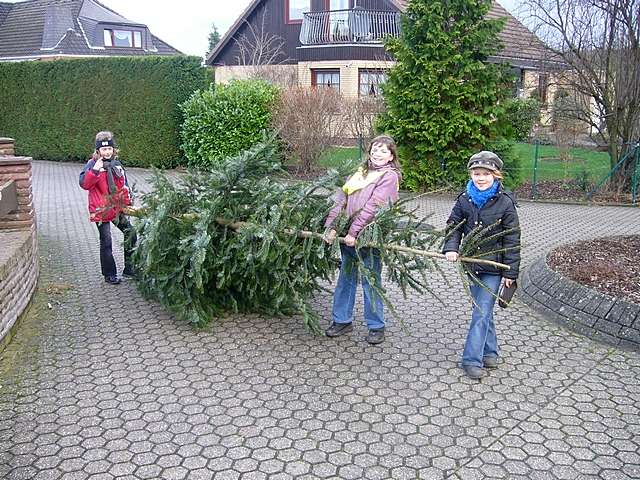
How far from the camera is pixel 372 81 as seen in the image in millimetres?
19469

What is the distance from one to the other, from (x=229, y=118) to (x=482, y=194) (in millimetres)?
12012

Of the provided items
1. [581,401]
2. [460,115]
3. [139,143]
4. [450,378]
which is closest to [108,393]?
[450,378]

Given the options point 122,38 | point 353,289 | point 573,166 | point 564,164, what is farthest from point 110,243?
point 122,38

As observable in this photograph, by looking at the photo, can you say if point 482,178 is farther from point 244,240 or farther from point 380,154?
point 244,240

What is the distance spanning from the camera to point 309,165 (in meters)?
16.1

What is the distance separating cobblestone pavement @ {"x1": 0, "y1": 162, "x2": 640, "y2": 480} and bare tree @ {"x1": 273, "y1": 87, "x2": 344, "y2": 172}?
31.6 ft

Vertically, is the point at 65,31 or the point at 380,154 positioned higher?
the point at 65,31

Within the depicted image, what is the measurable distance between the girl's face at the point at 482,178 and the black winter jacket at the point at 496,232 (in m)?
0.10

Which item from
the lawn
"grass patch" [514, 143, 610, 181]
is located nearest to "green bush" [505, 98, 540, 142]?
the lawn

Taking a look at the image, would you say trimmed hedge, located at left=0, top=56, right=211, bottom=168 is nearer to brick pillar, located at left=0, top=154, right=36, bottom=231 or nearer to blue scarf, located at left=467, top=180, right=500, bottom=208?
brick pillar, located at left=0, top=154, right=36, bottom=231

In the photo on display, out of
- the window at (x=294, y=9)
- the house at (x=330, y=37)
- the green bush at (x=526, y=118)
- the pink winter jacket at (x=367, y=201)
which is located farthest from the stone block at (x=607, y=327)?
the window at (x=294, y=9)

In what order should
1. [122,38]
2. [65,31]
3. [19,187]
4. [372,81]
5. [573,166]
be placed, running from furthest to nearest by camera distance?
[122,38] → [65,31] → [372,81] → [573,166] → [19,187]

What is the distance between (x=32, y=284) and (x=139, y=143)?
39.9 feet

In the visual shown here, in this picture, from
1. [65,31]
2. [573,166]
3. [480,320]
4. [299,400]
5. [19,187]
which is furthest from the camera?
[65,31]
